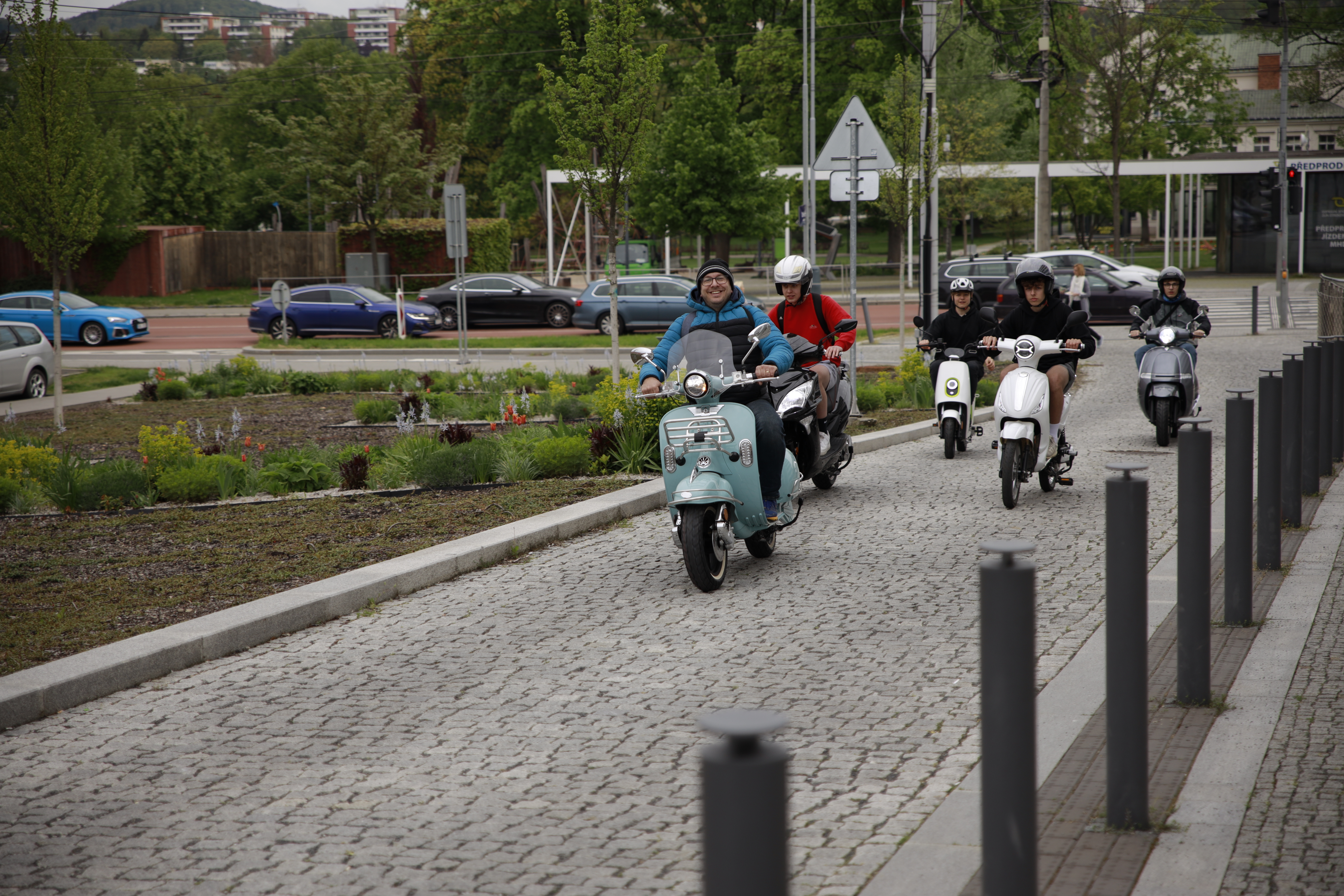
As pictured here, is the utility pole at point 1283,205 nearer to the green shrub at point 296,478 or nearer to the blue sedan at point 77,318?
the green shrub at point 296,478

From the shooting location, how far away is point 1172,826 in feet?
12.4

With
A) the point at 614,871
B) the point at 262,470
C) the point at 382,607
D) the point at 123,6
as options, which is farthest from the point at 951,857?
the point at 123,6

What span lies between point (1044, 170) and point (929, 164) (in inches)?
787

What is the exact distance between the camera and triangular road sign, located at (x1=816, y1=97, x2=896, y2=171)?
15.2 m

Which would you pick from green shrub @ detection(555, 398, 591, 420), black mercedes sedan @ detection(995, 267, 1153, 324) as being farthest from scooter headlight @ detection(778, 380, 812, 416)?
black mercedes sedan @ detection(995, 267, 1153, 324)

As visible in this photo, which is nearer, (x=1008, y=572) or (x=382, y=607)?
(x=1008, y=572)

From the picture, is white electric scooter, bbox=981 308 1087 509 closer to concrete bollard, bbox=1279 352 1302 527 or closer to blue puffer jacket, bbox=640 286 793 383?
concrete bollard, bbox=1279 352 1302 527

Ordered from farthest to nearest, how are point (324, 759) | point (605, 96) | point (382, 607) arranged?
1. point (605, 96)
2. point (382, 607)
3. point (324, 759)

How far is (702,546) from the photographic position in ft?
23.1

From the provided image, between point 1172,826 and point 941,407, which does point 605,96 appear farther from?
point 1172,826

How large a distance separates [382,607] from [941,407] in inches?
265

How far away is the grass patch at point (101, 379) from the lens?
22953mm

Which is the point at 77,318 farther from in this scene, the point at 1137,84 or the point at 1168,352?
the point at 1137,84

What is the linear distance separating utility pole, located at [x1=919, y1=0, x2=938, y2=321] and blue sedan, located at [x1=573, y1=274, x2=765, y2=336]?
12.0 metres
